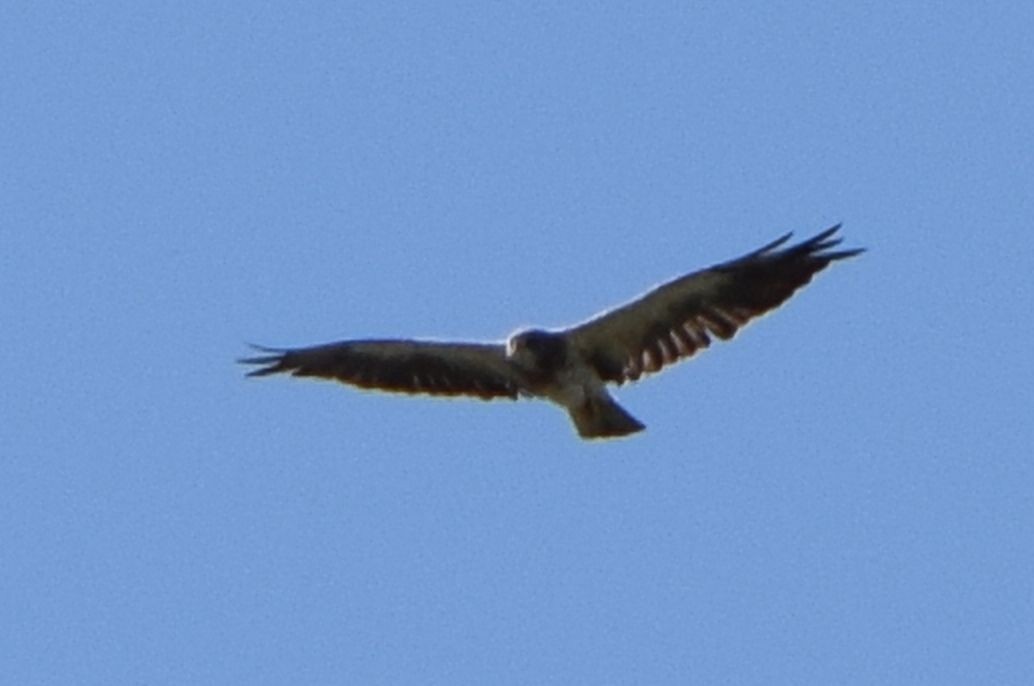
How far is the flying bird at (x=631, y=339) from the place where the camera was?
28.4 meters

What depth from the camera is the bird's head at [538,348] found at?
93.1 ft

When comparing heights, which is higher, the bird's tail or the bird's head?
the bird's head

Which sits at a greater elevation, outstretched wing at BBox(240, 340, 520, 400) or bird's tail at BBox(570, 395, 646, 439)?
outstretched wing at BBox(240, 340, 520, 400)

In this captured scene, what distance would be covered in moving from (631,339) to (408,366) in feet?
5.35

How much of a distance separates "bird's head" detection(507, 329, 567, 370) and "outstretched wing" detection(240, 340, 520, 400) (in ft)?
1.49

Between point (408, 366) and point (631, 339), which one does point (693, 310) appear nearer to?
point (631, 339)

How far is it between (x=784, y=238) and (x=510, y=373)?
2.04 m

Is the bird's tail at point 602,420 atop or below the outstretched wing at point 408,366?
below

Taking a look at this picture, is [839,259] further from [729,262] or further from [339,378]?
[339,378]

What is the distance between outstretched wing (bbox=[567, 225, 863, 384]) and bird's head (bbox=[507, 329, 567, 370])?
0.16 m

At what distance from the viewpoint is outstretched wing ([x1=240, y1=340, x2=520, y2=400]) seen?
95.5ft

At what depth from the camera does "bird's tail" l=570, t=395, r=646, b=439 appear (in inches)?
1113

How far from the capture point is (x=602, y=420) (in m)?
28.3

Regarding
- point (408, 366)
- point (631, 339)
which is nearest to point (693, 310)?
point (631, 339)
